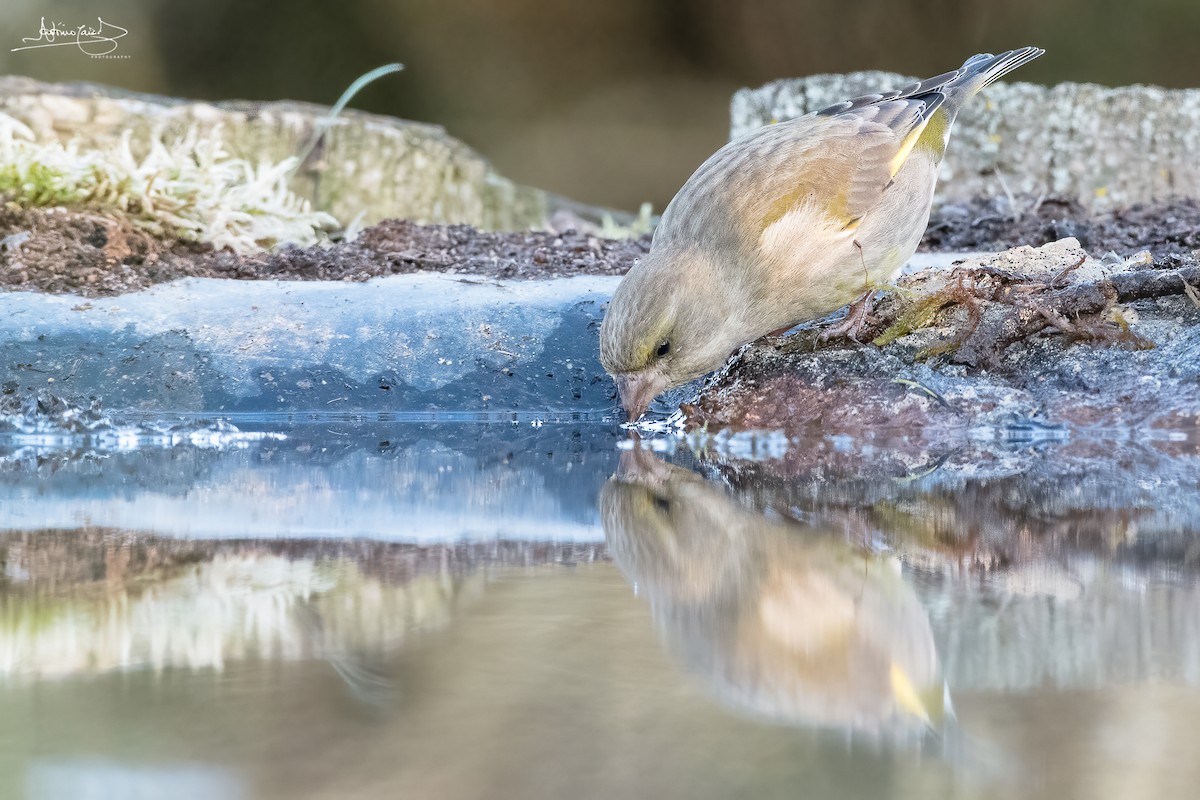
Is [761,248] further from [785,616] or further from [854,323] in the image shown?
[785,616]

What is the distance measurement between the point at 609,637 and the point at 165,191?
4341 millimetres

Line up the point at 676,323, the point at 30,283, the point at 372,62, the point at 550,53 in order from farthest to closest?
the point at 550,53 < the point at 372,62 < the point at 30,283 < the point at 676,323

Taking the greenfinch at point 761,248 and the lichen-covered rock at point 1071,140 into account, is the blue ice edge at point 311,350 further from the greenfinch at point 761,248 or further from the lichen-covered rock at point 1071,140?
the lichen-covered rock at point 1071,140

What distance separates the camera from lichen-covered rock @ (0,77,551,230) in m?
6.50

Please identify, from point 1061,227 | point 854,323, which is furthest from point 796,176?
point 1061,227

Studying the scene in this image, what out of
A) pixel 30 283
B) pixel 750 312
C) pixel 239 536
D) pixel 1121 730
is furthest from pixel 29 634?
pixel 30 283


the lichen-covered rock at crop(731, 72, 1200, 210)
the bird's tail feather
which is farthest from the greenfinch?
the lichen-covered rock at crop(731, 72, 1200, 210)

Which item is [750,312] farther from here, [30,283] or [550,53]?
[550,53]

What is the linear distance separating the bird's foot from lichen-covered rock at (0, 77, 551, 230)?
12.7 ft

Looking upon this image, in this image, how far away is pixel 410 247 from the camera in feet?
17.1

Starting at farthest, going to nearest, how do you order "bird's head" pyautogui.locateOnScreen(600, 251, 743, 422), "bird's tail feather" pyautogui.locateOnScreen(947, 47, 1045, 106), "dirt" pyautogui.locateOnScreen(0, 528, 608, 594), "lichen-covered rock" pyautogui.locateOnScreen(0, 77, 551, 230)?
"lichen-covered rock" pyautogui.locateOnScreen(0, 77, 551, 230) < "bird's tail feather" pyautogui.locateOnScreen(947, 47, 1045, 106) < "bird's head" pyautogui.locateOnScreen(600, 251, 743, 422) < "dirt" pyautogui.locateOnScreen(0, 528, 608, 594)

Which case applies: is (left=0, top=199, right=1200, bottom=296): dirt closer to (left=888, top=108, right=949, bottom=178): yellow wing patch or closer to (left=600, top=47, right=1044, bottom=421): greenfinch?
(left=888, top=108, right=949, bottom=178): yellow wing patch

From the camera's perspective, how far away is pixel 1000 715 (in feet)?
4.00

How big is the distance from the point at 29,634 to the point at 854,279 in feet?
8.69
